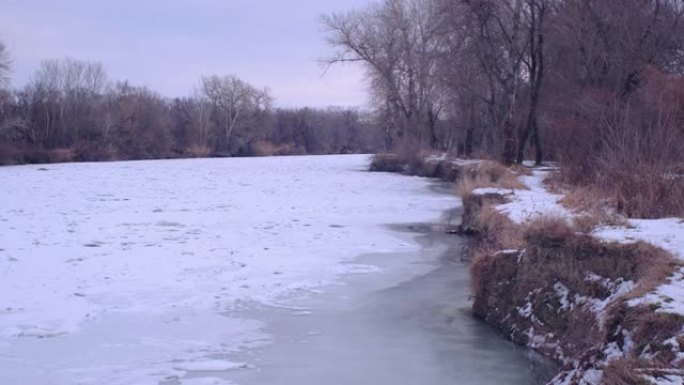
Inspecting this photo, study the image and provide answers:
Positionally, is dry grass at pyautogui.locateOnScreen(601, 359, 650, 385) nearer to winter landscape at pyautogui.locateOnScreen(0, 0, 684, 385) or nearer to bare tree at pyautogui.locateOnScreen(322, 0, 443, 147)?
winter landscape at pyautogui.locateOnScreen(0, 0, 684, 385)

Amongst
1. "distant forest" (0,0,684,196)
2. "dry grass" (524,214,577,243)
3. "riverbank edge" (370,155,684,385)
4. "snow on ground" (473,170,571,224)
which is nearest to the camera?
"riverbank edge" (370,155,684,385)

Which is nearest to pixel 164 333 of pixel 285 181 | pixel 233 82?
pixel 285 181

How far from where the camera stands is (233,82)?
286 feet

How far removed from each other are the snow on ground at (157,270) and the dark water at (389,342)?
1.47ft

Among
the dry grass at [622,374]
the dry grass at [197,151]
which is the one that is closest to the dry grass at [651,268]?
the dry grass at [622,374]

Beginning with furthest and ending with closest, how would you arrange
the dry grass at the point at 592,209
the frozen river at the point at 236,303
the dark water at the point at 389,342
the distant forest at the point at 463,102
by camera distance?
the distant forest at the point at 463,102
the dry grass at the point at 592,209
the frozen river at the point at 236,303
the dark water at the point at 389,342

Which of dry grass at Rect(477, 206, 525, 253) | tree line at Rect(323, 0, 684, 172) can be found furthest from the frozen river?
tree line at Rect(323, 0, 684, 172)

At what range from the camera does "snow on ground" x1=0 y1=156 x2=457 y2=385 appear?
699 centimetres

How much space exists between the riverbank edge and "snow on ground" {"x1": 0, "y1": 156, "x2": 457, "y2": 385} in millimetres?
2797

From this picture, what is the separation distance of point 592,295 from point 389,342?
7.14 ft

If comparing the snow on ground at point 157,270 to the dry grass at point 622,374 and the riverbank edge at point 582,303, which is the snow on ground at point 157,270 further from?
the dry grass at point 622,374

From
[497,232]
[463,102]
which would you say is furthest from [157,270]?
[463,102]

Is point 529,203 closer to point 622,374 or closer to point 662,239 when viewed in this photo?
point 662,239

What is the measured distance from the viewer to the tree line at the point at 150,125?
61281mm
